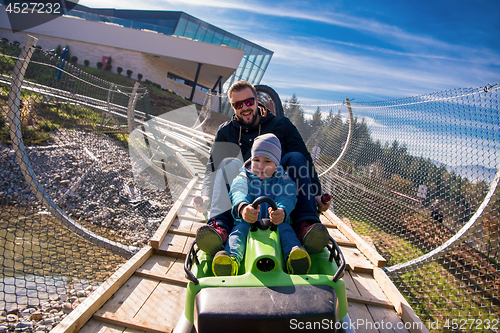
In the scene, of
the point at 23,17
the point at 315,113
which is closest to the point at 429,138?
the point at 315,113

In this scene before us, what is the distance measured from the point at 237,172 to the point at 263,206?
0.48m

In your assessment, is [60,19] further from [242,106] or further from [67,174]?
[242,106]

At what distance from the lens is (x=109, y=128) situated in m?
8.25

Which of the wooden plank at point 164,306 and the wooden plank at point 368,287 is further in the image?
the wooden plank at point 368,287

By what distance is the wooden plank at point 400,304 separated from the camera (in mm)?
1704

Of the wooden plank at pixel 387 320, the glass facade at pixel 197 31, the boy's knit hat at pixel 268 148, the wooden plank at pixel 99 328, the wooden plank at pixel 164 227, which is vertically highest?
the glass facade at pixel 197 31

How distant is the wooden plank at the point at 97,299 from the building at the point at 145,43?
21.9 m

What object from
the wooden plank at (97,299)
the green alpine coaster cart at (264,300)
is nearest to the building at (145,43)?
the wooden plank at (97,299)

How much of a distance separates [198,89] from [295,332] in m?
27.1

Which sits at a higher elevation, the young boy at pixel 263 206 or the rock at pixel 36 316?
the young boy at pixel 263 206

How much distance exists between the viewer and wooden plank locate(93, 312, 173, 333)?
155 centimetres

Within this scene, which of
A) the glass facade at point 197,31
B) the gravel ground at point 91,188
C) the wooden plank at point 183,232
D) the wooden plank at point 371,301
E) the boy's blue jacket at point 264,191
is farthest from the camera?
the glass facade at point 197,31

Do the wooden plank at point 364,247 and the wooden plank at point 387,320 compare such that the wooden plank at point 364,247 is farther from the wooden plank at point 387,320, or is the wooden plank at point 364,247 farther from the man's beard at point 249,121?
the man's beard at point 249,121

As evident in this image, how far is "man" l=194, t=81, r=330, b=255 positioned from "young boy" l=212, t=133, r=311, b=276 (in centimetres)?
10
